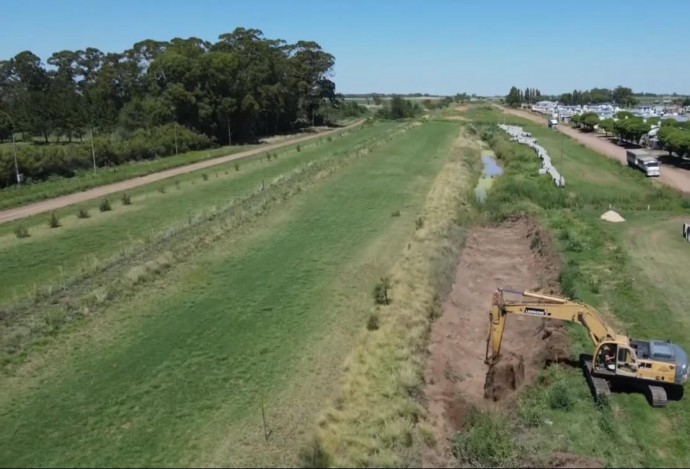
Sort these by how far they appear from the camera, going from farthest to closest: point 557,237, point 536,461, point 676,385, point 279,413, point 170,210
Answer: point 170,210 < point 557,237 < point 676,385 < point 279,413 < point 536,461

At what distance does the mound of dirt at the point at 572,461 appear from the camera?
12.1 m

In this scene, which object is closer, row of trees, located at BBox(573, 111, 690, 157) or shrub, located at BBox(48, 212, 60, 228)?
shrub, located at BBox(48, 212, 60, 228)

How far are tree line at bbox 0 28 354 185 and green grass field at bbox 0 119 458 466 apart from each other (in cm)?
2973

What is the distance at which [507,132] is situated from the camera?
90688 millimetres

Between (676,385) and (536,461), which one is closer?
(536,461)

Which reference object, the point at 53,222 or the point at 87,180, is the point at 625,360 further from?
the point at 87,180

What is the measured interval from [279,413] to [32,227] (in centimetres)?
2505

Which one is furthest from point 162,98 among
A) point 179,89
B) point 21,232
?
point 21,232

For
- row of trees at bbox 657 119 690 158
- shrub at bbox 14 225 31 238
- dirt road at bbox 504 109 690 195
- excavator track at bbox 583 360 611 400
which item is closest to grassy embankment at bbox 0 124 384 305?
shrub at bbox 14 225 31 238

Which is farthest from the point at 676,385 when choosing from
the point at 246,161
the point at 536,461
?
the point at 246,161

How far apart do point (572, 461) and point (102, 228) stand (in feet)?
90.9

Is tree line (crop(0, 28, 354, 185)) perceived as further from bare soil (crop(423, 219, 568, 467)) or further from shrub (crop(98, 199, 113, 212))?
bare soil (crop(423, 219, 568, 467))

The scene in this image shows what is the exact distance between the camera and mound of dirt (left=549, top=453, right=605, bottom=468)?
12.1 metres

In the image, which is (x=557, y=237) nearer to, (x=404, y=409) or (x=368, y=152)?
(x=404, y=409)
